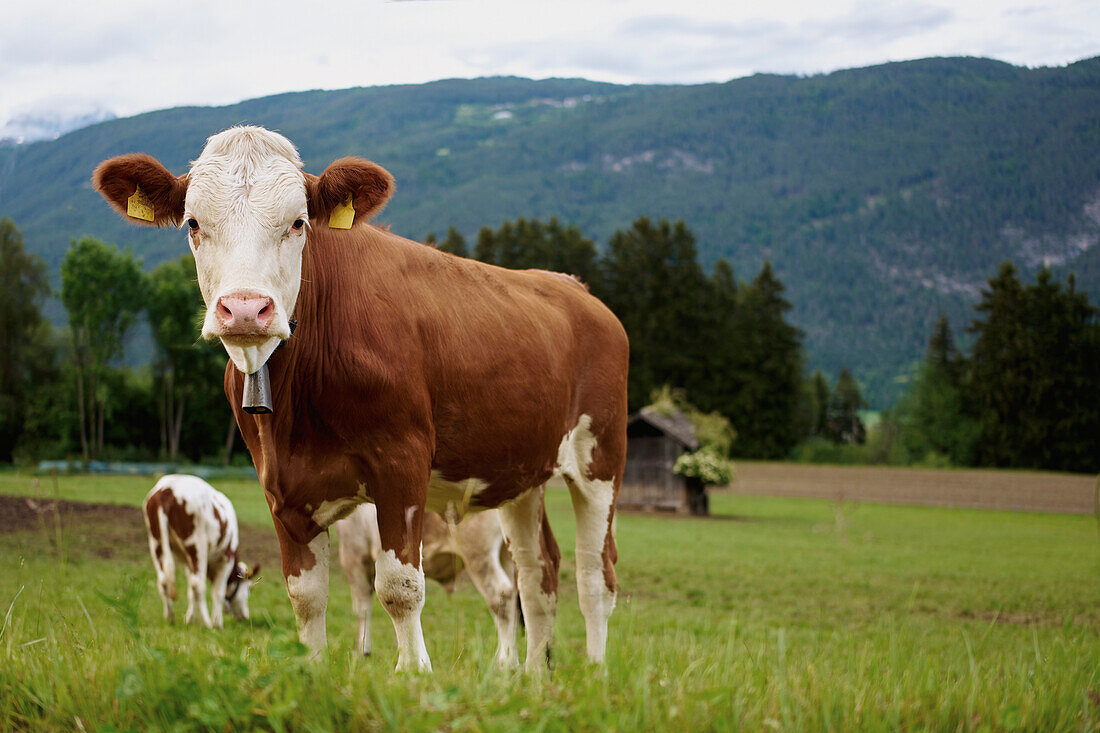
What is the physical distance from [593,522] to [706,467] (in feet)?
87.4

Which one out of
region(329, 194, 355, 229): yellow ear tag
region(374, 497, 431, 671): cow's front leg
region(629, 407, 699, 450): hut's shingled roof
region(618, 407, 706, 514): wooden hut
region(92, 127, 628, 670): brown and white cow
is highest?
region(329, 194, 355, 229): yellow ear tag

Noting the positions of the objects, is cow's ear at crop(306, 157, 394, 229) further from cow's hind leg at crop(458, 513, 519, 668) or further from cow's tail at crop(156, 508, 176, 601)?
cow's tail at crop(156, 508, 176, 601)

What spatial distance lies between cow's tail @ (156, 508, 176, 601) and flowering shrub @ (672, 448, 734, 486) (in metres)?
24.0

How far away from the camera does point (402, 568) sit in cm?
352

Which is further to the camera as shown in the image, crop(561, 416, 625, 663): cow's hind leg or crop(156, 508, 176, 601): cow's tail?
→ crop(156, 508, 176, 601): cow's tail

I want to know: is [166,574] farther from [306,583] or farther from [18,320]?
[18,320]

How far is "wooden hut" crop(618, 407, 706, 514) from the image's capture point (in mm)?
32969

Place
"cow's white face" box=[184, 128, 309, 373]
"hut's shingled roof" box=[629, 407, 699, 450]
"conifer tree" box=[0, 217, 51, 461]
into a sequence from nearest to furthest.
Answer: "cow's white face" box=[184, 128, 309, 373] → "hut's shingled roof" box=[629, 407, 699, 450] → "conifer tree" box=[0, 217, 51, 461]

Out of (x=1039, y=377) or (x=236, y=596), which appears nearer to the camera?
(x=236, y=596)

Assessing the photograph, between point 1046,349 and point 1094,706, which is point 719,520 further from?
point 1046,349

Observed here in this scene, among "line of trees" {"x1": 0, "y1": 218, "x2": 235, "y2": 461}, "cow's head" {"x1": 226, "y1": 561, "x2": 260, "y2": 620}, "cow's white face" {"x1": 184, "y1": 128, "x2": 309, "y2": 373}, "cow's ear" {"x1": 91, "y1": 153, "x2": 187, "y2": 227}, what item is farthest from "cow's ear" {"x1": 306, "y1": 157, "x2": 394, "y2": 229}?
"line of trees" {"x1": 0, "y1": 218, "x2": 235, "y2": 461}

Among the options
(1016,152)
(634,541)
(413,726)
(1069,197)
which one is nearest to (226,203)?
(413,726)

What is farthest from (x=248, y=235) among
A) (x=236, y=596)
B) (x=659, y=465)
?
(x=659, y=465)

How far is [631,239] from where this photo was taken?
2534 inches
